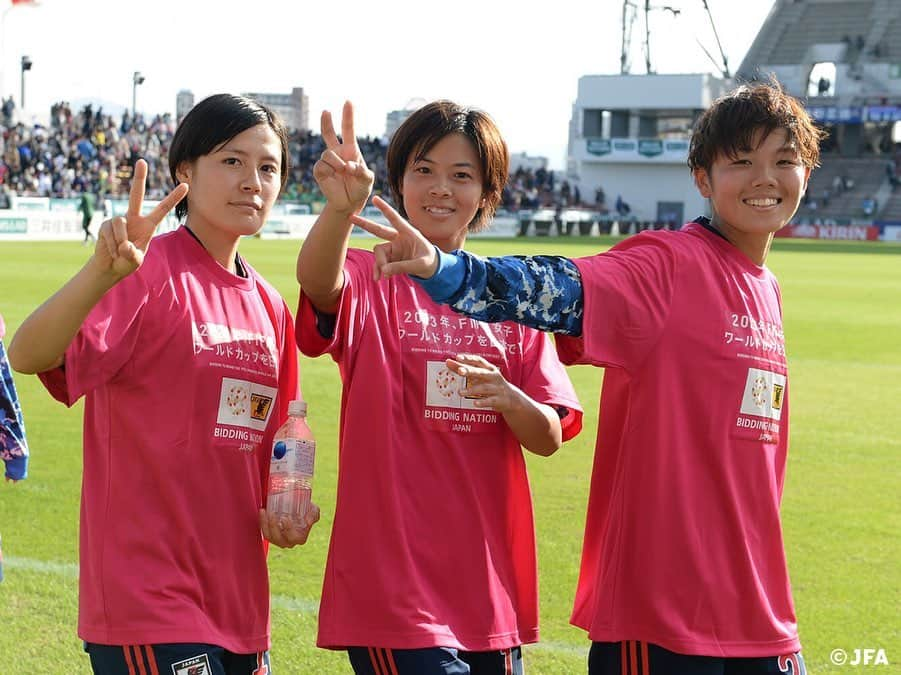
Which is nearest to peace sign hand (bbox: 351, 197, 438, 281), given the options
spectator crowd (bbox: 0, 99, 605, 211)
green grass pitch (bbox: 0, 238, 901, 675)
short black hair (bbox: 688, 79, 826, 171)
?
short black hair (bbox: 688, 79, 826, 171)

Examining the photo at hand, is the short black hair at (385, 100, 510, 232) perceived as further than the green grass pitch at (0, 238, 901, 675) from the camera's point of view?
No

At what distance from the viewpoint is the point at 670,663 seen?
2674mm

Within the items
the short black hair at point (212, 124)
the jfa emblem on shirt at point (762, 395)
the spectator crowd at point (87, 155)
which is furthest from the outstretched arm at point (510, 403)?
the spectator crowd at point (87, 155)

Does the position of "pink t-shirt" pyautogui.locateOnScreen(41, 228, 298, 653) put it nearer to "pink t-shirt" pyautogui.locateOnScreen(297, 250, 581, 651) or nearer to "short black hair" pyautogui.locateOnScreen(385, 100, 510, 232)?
"pink t-shirt" pyautogui.locateOnScreen(297, 250, 581, 651)

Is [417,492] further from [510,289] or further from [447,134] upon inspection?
[447,134]

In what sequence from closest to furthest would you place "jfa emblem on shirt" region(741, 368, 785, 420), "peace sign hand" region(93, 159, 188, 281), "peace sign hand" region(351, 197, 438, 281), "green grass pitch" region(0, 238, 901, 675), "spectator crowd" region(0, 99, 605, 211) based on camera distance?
"peace sign hand" region(351, 197, 438, 281)
"peace sign hand" region(93, 159, 188, 281)
"jfa emblem on shirt" region(741, 368, 785, 420)
"green grass pitch" region(0, 238, 901, 675)
"spectator crowd" region(0, 99, 605, 211)

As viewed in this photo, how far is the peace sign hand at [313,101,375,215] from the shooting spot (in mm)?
2680

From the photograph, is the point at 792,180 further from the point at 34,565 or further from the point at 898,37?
the point at 898,37

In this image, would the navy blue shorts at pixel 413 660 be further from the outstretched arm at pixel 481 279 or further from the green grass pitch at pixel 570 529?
the green grass pitch at pixel 570 529

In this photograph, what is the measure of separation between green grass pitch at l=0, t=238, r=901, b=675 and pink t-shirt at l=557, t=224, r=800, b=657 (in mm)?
1685

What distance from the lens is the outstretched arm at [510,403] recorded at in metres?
2.77

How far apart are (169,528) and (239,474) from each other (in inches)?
8.3

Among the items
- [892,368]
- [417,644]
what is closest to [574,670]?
[417,644]

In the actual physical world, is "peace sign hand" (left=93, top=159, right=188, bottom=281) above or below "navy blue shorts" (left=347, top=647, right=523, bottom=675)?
above
